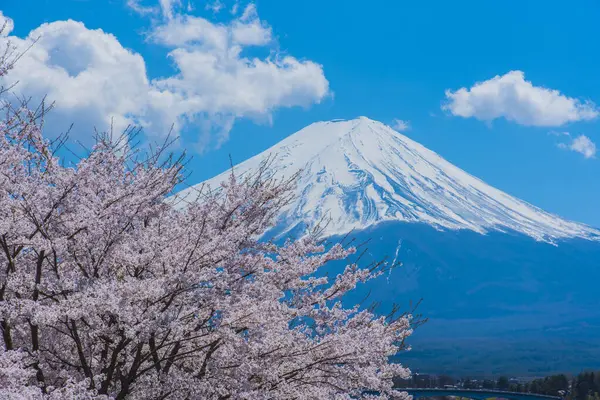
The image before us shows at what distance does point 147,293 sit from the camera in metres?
5.53

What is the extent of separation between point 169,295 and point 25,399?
1.39 meters

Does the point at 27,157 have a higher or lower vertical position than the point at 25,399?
higher

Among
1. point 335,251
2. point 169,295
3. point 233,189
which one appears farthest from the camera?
point 335,251

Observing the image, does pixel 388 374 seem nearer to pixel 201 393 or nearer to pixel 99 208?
pixel 201 393

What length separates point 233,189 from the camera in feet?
23.4

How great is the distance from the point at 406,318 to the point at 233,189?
8.38ft

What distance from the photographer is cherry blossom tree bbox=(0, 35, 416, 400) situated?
5582 millimetres

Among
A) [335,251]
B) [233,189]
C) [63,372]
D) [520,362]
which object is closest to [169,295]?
[63,372]

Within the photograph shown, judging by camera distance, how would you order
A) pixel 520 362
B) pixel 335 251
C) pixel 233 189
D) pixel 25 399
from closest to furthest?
pixel 25 399
pixel 233 189
pixel 335 251
pixel 520 362

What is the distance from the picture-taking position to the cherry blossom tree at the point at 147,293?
5582 mm

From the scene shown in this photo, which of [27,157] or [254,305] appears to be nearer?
[254,305]

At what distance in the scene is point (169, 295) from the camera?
231 inches

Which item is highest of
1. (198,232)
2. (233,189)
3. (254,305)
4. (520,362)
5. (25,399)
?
(520,362)

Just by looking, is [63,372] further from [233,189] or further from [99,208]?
[233,189]
